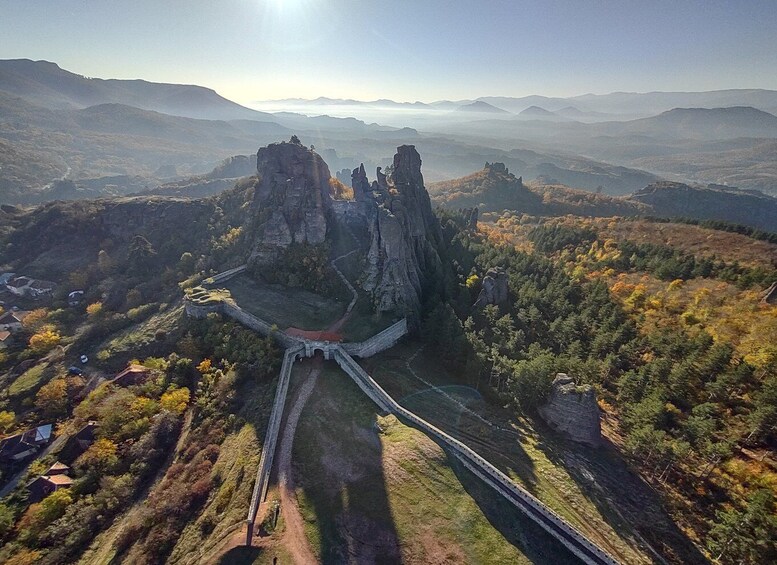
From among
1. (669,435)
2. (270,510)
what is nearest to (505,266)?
(669,435)

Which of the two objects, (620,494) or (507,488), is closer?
(507,488)

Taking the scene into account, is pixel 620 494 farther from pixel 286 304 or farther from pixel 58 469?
pixel 58 469

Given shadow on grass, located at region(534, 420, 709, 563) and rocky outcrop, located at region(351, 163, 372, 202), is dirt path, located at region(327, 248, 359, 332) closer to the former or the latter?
rocky outcrop, located at region(351, 163, 372, 202)

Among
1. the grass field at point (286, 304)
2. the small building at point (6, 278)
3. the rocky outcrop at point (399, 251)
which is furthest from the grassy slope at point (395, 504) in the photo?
the small building at point (6, 278)

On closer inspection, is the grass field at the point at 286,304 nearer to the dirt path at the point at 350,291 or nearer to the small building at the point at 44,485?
the dirt path at the point at 350,291

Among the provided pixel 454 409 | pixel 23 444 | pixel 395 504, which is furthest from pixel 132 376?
pixel 454 409

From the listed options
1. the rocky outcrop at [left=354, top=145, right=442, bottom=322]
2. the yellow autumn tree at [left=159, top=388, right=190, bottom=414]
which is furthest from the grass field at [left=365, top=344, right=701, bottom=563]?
the yellow autumn tree at [left=159, top=388, right=190, bottom=414]

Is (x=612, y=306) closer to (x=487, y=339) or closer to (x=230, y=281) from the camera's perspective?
(x=487, y=339)
